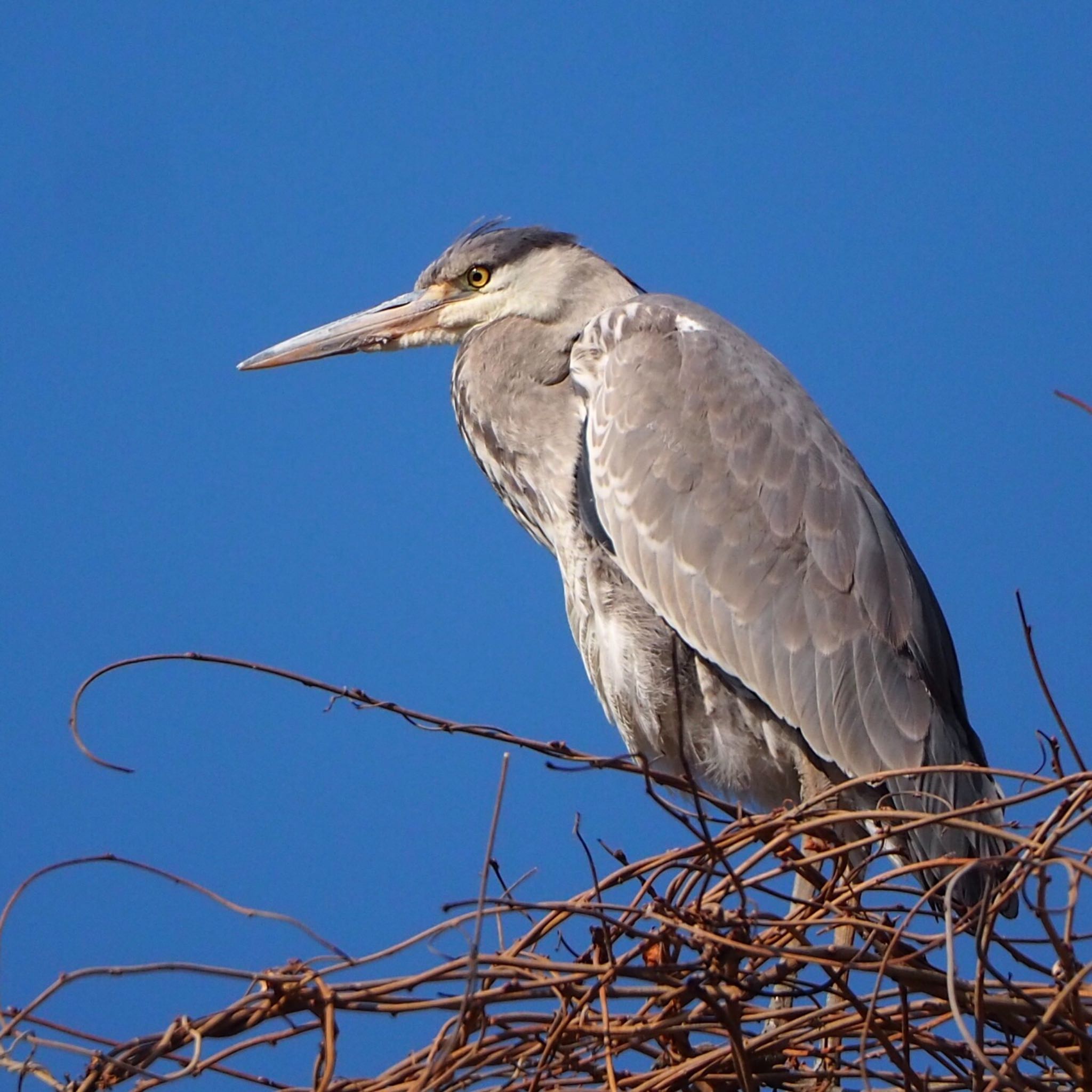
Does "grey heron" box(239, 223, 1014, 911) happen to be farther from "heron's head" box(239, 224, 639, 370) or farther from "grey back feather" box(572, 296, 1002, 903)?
"heron's head" box(239, 224, 639, 370)

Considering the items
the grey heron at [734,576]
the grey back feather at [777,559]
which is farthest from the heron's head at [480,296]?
the grey back feather at [777,559]

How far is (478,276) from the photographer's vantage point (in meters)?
3.04

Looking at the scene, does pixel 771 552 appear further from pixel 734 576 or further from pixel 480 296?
pixel 480 296

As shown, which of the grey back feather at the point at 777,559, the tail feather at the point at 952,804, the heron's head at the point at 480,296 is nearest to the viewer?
the tail feather at the point at 952,804

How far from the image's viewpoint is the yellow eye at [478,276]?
3.03 m

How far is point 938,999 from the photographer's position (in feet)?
4.57

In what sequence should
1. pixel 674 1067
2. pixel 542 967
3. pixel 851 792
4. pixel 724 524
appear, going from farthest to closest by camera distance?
Result: pixel 724 524 → pixel 851 792 → pixel 674 1067 → pixel 542 967

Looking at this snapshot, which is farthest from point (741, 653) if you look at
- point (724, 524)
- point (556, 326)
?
point (556, 326)

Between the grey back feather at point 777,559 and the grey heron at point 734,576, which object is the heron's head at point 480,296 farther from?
the grey back feather at point 777,559

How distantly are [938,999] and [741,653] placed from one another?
1.01 m

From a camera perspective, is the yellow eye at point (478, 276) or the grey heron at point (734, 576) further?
the yellow eye at point (478, 276)

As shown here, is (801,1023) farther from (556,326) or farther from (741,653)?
(556,326)

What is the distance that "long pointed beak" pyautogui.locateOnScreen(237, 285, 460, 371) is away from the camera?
307cm

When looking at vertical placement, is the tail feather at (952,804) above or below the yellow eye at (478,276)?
below
